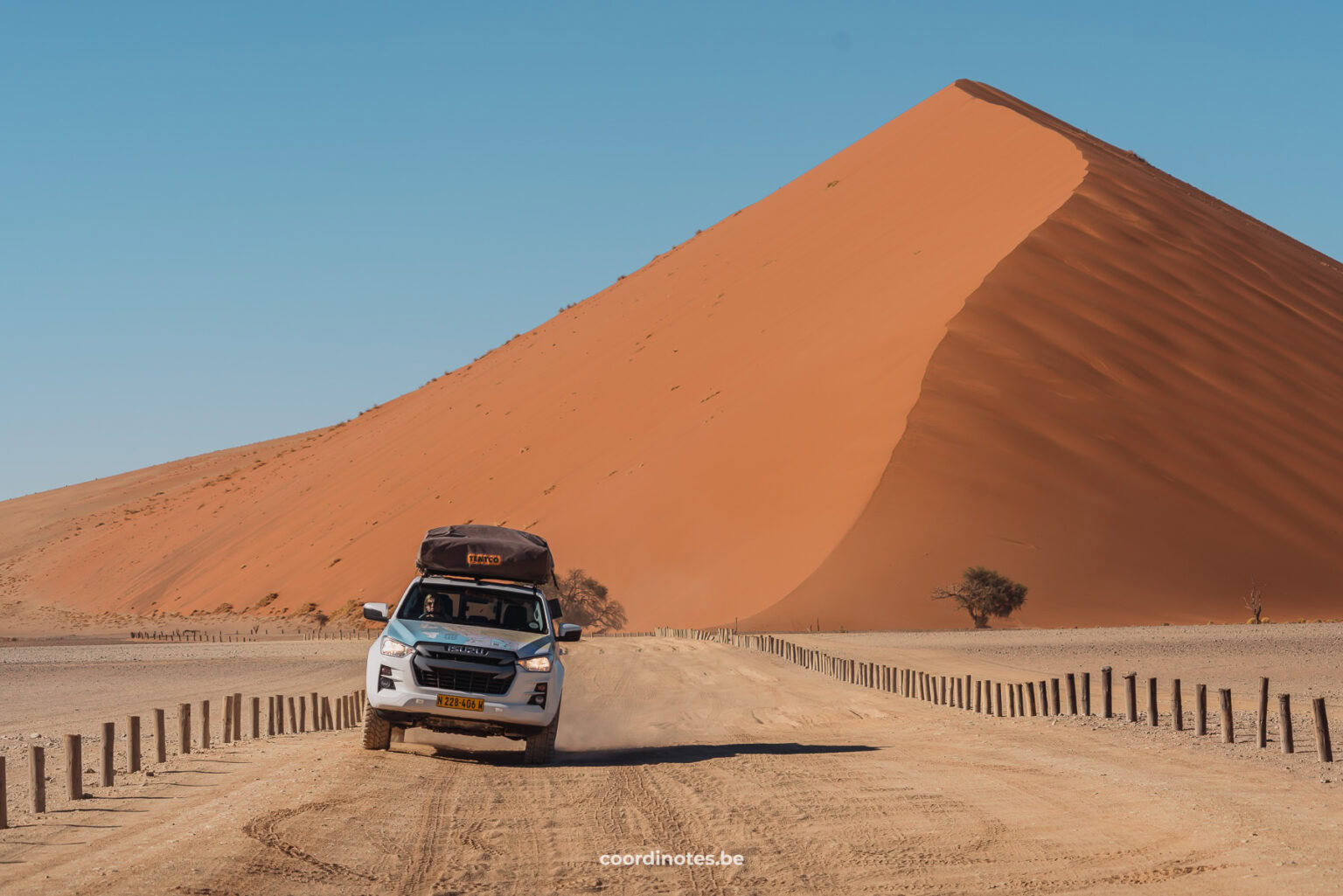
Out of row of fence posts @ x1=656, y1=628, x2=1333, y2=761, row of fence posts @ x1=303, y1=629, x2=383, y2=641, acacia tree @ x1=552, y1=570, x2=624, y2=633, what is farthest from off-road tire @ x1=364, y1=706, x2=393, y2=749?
row of fence posts @ x1=303, y1=629, x2=383, y2=641

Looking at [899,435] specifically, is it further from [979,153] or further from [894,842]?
[894,842]

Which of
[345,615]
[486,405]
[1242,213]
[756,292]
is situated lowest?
[345,615]

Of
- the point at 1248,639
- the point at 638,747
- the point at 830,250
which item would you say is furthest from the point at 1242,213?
the point at 638,747

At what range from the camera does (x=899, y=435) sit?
51.8 meters

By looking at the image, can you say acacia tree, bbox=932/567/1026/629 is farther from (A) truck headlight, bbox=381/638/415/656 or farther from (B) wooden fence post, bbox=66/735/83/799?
(B) wooden fence post, bbox=66/735/83/799

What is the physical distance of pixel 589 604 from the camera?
51375 mm

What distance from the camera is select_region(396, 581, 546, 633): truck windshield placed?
14.4m

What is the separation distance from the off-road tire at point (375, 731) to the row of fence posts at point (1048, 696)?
9.28m

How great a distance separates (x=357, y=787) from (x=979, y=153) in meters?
73.4

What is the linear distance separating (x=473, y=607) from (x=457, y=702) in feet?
5.57

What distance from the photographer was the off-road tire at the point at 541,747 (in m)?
13.6

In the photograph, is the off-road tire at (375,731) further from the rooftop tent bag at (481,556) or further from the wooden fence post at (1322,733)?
the wooden fence post at (1322,733)

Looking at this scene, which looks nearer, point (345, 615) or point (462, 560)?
point (462, 560)

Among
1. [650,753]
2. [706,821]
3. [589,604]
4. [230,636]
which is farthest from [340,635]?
[706,821]
